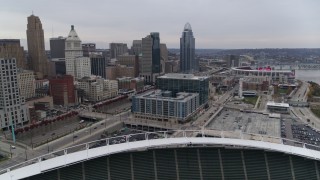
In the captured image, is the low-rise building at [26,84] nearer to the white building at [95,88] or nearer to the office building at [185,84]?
the white building at [95,88]

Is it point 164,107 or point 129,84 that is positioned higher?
point 129,84

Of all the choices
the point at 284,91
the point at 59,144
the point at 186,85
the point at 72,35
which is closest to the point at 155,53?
the point at 72,35

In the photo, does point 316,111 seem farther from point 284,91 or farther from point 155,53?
point 155,53

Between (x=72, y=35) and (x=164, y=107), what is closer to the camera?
(x=164, y=107)

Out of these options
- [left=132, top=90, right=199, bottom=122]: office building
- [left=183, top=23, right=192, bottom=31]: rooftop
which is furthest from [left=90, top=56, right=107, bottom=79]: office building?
[left=132, top=90, right=199, bottom=122]: office building

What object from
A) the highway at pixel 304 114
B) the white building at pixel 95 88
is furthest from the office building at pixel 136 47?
the highway at pixel 304 114

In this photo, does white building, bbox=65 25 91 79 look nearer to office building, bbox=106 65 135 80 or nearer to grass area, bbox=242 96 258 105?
office building, bbox=106 65 135 80
